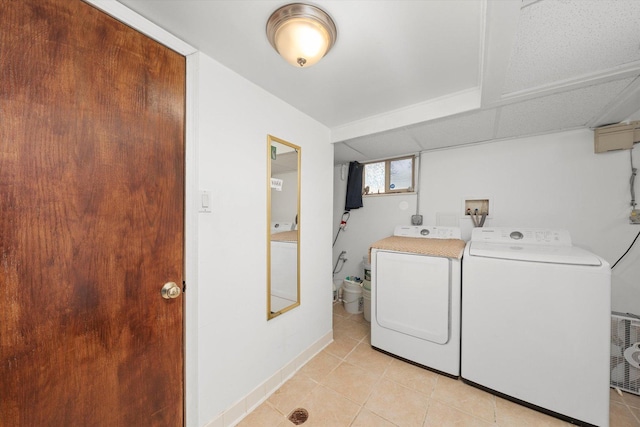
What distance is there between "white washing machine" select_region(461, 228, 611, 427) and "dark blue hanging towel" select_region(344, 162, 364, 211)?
159 cm

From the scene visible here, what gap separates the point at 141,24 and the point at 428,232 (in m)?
2.64

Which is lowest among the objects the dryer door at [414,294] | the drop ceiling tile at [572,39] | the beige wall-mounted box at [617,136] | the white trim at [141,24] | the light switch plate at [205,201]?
the dryer door at [414,294]

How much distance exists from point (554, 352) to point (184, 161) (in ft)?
8.26

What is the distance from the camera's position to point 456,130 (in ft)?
6.61

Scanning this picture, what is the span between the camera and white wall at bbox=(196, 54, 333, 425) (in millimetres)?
1234

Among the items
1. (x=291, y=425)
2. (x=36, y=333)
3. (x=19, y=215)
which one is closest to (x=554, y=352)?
(x=291, y=425)

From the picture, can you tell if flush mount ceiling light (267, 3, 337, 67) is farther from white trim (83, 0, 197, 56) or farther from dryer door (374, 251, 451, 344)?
dryer door (374, 251, 451, 344)

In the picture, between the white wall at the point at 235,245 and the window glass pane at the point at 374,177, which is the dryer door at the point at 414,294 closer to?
the white wall at the point at 235,245

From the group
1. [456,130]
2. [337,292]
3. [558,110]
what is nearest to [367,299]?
[337,292]

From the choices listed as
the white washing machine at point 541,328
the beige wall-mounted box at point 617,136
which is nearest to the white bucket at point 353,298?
the white washing machine at point 541,328

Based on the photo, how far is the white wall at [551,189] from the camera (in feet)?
5.95

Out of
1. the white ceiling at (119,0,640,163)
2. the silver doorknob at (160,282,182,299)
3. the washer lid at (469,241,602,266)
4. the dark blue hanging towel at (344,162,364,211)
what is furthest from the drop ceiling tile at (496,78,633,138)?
the silver doorknob at (160,282,182,299)

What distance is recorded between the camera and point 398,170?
2.91 meters

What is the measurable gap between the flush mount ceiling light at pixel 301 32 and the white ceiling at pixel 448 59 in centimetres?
4
